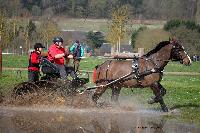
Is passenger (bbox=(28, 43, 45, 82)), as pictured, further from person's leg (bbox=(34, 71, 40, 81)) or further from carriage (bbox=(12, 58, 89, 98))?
carriage (bbox=(12, 58, 89, 98))

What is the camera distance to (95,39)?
128m

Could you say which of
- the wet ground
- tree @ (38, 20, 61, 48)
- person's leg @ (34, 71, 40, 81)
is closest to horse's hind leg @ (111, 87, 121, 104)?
the wet ground

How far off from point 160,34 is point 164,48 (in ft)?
263

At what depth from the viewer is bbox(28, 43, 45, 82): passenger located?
17141 millimetres

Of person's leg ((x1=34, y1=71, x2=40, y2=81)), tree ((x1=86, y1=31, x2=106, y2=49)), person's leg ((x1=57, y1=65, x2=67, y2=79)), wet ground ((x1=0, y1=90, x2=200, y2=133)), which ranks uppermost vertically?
person's leg ((x1=57, y1=65, x2=67, y2=79))

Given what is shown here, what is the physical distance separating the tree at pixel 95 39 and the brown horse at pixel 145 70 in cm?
10904

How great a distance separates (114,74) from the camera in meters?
16.3

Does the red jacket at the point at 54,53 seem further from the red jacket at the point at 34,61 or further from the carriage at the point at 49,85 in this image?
the red jacket at the point at 34,61

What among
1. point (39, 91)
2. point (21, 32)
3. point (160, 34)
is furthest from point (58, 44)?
point (21, 32)

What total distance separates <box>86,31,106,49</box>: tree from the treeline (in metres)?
4.50

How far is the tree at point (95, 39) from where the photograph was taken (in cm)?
12575

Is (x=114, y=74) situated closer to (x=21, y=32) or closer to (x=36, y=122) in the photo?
(x=36, y=122)

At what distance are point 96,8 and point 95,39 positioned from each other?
9504 millimetres

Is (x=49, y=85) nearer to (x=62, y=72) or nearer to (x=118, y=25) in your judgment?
(x=62, y=72)
